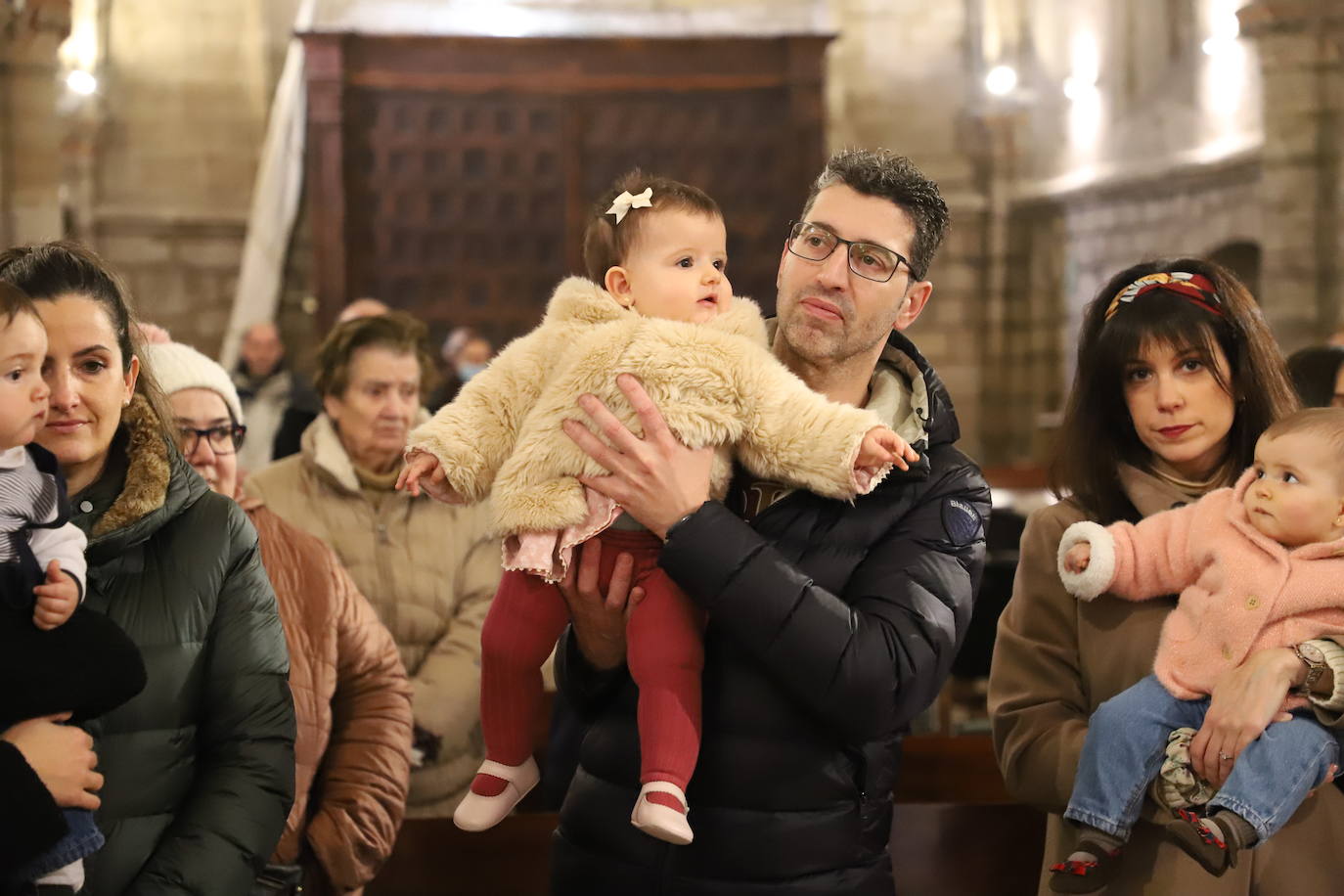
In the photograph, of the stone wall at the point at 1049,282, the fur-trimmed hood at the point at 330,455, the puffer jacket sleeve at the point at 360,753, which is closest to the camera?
the puffer jacket sleeve at the point at 360,753

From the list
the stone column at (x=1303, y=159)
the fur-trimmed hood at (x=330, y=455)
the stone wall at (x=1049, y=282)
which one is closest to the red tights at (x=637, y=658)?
the fur-trimmed hood at (x=330, y=455)

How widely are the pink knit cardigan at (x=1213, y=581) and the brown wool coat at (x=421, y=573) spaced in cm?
165

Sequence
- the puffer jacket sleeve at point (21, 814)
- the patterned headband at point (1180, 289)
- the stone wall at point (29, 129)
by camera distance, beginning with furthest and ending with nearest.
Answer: the stone wall at point (29, 129), the patterned headband at point (1180, 289), the puffer jacket sleeve at point (21, 814)

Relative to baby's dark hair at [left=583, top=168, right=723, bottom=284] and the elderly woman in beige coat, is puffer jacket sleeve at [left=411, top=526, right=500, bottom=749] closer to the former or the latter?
the elderly woman in beige coat

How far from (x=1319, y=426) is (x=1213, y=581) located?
0.29 meters

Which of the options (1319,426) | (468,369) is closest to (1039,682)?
(1319,426)

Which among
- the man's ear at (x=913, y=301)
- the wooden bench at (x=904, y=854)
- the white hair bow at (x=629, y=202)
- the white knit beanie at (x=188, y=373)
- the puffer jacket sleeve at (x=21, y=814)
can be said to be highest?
the white hair bow at (x=629, y=202)

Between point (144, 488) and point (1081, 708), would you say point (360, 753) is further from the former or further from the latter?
point (1081, 708)

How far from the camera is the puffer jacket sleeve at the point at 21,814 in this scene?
1710 millimetres

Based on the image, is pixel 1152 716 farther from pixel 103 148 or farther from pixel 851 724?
pixel 103 148

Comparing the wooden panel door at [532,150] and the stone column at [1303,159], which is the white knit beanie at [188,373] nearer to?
the stone column at [1303,159]

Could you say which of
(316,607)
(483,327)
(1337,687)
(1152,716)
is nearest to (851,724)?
(1152,716)

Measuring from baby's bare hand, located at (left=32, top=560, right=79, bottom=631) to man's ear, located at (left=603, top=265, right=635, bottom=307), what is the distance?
3.03ft

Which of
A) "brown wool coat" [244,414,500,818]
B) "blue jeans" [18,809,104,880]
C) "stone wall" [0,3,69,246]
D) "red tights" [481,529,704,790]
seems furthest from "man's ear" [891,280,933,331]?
"stone wall" [0,3,69,246]
